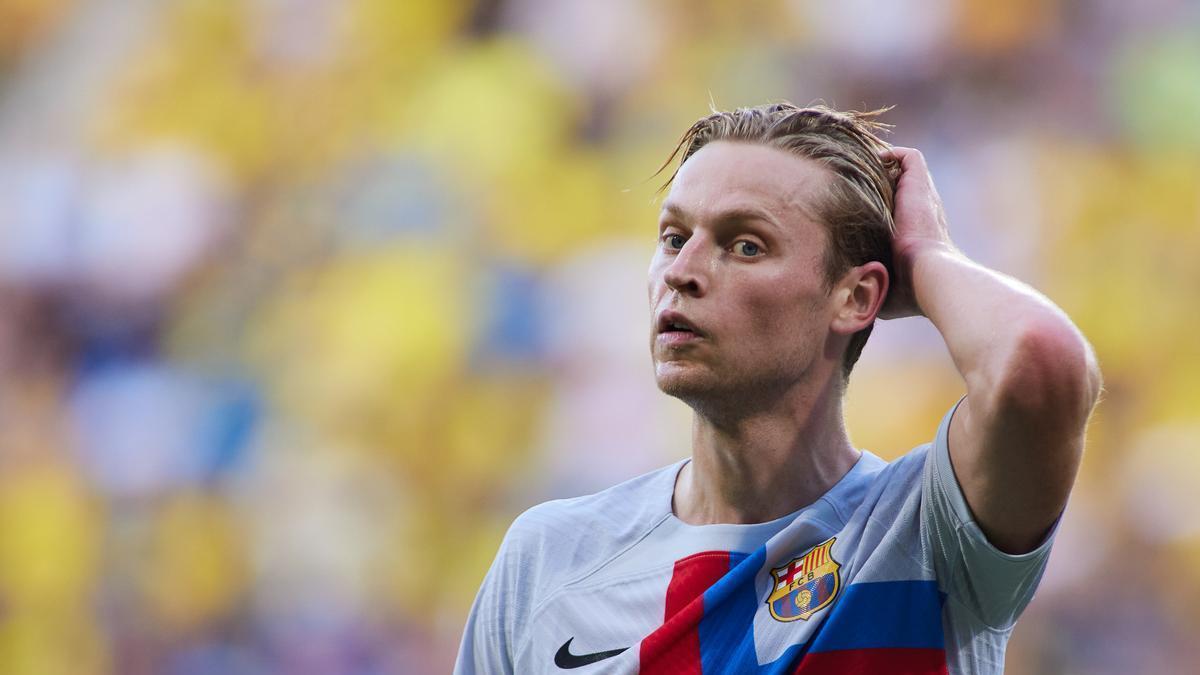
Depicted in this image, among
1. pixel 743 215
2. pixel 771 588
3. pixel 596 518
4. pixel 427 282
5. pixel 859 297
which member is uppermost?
pixel 427 282

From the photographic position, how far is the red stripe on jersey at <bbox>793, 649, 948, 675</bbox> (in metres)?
1.66

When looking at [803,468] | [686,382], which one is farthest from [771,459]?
[686,382]

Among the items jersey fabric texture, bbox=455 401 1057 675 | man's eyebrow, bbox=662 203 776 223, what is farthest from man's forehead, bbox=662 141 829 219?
jersey fabric texture, bbox=455 401 1057 675

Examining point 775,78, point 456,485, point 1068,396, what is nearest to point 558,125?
point 775,78

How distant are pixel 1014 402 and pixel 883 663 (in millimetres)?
402

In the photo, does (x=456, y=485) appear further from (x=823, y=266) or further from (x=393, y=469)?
(x=823, y=266)

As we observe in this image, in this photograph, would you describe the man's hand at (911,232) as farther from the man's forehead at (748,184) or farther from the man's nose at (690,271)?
the man's nose at (690,271)

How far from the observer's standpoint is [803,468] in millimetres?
1948

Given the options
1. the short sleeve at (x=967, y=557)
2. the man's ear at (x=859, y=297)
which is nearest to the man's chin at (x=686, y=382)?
the man's ear at (x=859, y=297)

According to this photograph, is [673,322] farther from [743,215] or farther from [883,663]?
[883,663]

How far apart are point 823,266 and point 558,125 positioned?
3497mm

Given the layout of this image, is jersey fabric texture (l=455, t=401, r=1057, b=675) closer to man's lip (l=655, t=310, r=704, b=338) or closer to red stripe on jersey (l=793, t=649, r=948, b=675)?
Result: red stripe on jersey (l=793, t=649, r=948, b=675)

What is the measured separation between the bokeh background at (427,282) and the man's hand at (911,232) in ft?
9.19

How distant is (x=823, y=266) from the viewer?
1925 millimetres
